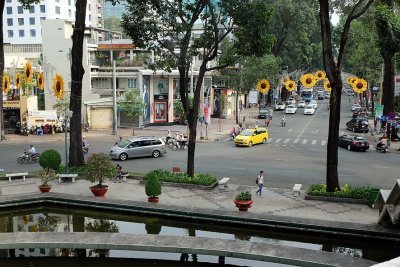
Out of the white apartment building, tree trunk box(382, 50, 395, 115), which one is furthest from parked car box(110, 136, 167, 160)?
the white apartment building

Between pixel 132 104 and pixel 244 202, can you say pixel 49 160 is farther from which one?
pixel 132 104

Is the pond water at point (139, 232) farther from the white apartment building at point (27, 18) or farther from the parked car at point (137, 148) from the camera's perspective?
the white apartment building at point (27, 18)

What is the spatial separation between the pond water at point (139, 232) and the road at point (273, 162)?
876 centimetres

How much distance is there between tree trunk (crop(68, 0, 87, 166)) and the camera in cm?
2784

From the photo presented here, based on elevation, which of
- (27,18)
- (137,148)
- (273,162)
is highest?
(27,18)

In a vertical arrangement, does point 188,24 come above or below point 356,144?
above

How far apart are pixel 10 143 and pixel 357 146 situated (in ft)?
103

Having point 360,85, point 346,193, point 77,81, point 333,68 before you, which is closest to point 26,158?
point 77,81

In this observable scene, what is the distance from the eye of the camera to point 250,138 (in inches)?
1681

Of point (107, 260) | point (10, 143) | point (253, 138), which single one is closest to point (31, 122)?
point (10, 143)

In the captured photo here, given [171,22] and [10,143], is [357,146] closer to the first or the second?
[171,22]

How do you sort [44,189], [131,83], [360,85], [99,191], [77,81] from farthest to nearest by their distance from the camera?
[131,83] < [360,85] < [77,81] < [44,189] < [99,191]

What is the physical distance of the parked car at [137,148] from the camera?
3493cm

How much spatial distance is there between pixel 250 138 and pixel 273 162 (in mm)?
8760
